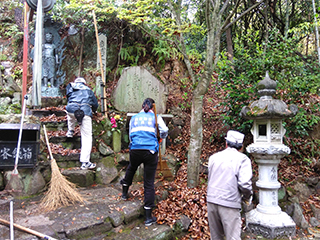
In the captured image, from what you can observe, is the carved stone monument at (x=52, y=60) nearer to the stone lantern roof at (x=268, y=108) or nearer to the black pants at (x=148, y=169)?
the black pants at (x=148, y=169)

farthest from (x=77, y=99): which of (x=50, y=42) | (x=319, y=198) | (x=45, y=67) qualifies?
(x=319, y=198)

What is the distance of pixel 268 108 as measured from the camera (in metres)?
4.43

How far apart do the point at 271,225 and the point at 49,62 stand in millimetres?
9582

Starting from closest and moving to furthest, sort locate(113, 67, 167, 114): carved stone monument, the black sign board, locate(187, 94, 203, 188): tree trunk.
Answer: the black sign board, locate(187, 94, 203, 188): tree trunk, locate(113, 67, 167, 114): carved stone monument

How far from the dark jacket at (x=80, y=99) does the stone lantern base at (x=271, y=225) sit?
14.4ft

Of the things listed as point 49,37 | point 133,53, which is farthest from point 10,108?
point 133,53

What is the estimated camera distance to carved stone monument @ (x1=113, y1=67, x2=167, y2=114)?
21.7 feet

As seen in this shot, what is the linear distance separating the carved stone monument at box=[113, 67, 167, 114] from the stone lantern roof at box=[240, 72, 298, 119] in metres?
2.77

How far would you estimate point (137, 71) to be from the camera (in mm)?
6648

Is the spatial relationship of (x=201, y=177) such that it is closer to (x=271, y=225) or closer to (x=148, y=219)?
(x=271, y=225)

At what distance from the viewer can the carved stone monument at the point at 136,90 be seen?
261 inches

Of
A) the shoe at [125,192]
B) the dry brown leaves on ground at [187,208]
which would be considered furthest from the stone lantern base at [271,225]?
the shoe at [125,192]

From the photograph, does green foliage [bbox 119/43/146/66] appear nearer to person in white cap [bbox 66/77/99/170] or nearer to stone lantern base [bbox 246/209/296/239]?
person in white cap [bbox 66/77/99/170]

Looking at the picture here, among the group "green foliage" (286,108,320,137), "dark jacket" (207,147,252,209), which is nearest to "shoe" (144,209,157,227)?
"dark jacket" (207,147,252,209)
